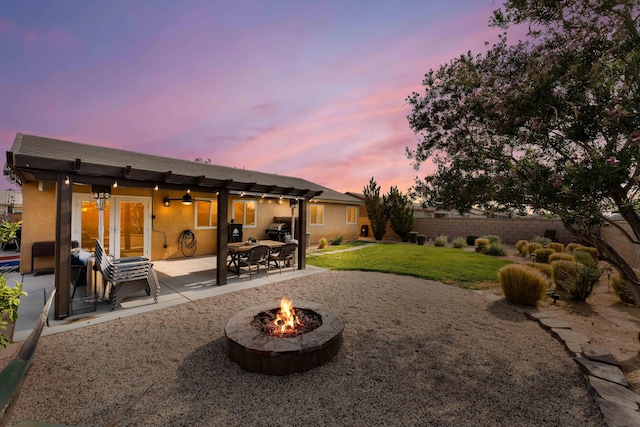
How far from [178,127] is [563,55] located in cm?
1109

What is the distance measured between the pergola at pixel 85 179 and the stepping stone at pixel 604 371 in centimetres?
706

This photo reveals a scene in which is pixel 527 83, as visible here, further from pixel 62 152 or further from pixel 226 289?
pixel 62 152

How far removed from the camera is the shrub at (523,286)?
6.05m

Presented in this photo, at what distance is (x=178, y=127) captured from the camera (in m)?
10.5

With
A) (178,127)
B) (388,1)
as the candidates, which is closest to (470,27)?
(388,1)

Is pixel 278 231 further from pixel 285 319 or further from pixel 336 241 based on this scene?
pixel 285 319

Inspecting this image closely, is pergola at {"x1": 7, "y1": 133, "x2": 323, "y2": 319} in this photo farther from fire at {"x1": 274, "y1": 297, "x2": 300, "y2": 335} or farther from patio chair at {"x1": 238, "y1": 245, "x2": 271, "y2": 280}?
fire at {"x1": 274, "y1": 297, "x2": 300, "y2": 335}

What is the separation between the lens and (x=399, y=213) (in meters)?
19.0

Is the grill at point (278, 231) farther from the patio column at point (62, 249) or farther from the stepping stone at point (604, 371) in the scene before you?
the stepping stone at point (604, 371)

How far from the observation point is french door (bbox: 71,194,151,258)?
8.59 metres

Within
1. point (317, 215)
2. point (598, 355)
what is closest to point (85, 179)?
point (598, 355)

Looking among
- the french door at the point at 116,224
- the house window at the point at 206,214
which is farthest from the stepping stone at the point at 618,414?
the house window at the point at 206,214

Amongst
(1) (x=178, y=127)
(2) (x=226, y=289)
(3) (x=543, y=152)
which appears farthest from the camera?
(1) (x=178, y=127)

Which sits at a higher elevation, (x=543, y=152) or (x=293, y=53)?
(x=293, y=53)
